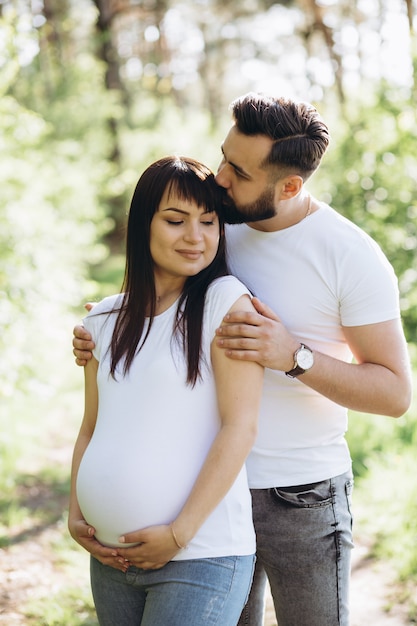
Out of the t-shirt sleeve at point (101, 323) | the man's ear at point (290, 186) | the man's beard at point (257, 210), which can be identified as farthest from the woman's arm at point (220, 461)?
the man's ear at point (290, 186)

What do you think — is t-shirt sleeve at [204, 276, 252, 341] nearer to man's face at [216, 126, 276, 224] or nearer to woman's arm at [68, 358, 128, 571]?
man's face at [216, 126, 276, 224]

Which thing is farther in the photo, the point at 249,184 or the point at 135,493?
the point at 249,184

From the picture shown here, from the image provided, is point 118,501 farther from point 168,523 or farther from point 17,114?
point 17,114

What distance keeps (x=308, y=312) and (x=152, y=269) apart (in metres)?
0.50

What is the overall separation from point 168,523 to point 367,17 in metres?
24.6

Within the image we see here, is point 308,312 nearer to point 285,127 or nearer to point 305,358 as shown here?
point 305,358

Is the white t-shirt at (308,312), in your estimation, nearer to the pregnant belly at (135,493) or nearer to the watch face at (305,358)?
the watch face at (305,358)

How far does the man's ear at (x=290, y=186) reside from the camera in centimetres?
237

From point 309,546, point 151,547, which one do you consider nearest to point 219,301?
point 151,547

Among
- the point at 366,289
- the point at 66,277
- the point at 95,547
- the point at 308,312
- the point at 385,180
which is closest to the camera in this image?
the point at 95,547

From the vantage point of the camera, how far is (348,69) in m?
25.7

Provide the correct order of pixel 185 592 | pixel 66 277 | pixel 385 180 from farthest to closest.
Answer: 1. pixel 385 180
2. pixel 66 277
3. pixel 185 592

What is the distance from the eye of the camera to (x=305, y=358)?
85.4 inches

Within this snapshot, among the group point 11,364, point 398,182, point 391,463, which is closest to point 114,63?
point 398,182
